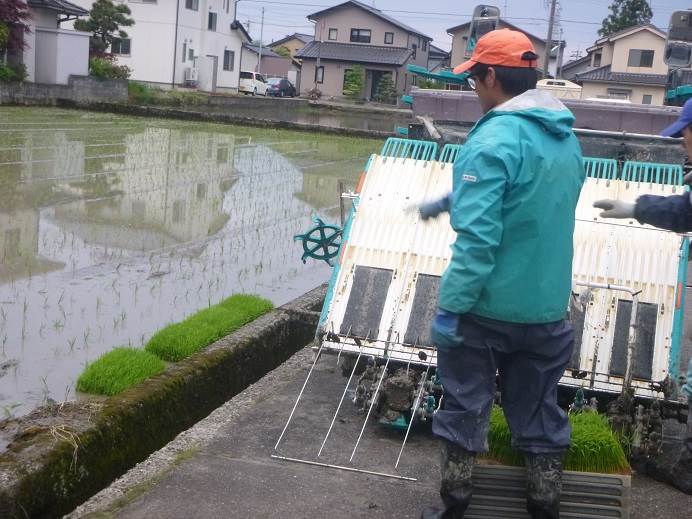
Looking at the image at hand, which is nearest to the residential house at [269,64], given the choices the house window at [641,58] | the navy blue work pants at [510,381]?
the house window at [641,58]

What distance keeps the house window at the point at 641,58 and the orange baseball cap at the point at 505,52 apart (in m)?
44.4

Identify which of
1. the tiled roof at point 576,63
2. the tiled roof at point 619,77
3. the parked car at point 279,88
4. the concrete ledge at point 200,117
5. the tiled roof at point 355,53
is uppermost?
the tiled roof at point 576,63

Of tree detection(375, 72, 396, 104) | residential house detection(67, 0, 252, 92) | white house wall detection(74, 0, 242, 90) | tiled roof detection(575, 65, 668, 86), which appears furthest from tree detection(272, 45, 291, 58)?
tiled roof detection(575, 65, 668, 86)

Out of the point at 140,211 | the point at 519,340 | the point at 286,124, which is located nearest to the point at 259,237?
the point at 140,211

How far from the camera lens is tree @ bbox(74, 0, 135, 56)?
1324 inches

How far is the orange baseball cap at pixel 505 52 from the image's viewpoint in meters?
3.01

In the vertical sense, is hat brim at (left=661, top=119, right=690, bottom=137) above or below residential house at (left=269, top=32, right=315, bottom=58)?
below

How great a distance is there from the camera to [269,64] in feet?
218

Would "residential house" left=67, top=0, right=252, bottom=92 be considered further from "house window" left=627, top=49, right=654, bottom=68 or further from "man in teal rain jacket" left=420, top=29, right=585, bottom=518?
"man in teal rain jacket" left=420, top=29, right=585, bottom=518

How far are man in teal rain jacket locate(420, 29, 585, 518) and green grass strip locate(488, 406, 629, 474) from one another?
0.60 feet

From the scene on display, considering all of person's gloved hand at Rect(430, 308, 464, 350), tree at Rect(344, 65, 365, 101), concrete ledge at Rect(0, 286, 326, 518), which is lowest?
concrete ledge at Rect(0, 286, 326, 518)

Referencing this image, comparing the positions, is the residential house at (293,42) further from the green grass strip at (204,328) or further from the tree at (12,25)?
the green grass strip at (204,328)

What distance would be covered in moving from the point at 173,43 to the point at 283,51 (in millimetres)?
31461

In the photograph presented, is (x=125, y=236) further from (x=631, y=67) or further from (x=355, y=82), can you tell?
(x=355, y=82)
